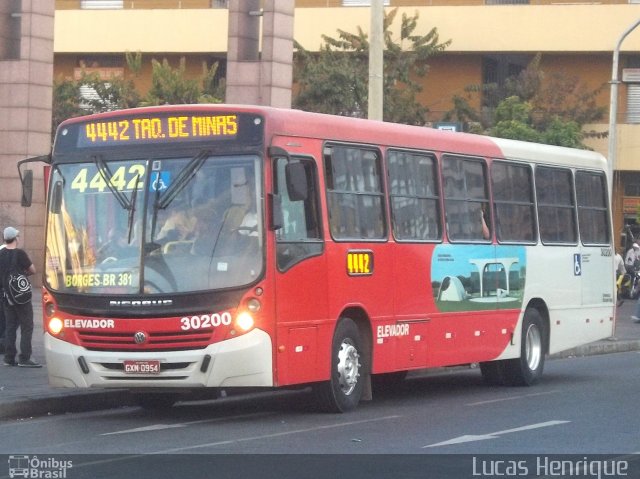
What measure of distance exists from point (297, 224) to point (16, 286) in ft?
16.1

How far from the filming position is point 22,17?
35.8 m

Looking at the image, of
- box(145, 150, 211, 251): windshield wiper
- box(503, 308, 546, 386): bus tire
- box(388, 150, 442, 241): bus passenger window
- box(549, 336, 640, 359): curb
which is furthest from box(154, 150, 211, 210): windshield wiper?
box(549, 336, 640, 359): curb

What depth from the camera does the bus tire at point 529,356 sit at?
60.3ft

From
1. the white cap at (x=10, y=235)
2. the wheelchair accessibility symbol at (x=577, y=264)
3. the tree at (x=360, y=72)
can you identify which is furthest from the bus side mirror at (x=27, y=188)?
the tree at (x=360, y=72)

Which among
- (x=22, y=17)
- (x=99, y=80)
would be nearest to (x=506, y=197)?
(x=22, y=17)

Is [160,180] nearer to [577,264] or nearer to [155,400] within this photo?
[155,400]

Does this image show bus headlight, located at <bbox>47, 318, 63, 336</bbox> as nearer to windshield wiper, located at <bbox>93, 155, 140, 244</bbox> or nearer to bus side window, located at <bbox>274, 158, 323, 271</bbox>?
windshield wiper, located at <bbox>93, 155, 140, 244</bbox>

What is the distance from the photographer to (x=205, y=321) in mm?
13047

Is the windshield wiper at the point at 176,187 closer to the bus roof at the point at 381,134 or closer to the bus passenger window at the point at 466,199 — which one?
the bus roof at the point at 381,134

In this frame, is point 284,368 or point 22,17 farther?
point 22,17
